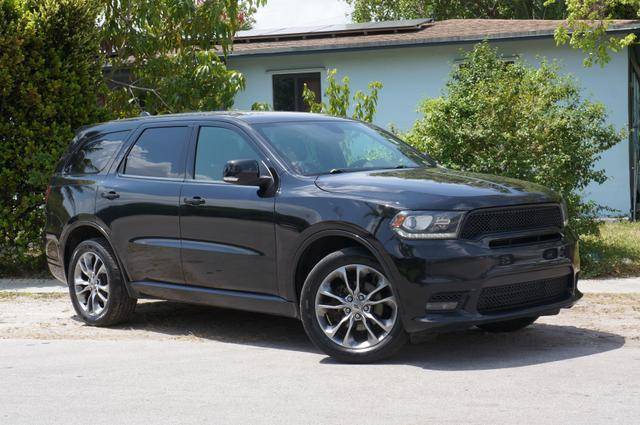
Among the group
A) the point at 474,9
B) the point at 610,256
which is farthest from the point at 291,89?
the point at 474,9

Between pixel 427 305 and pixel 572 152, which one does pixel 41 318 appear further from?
pixel 572 152

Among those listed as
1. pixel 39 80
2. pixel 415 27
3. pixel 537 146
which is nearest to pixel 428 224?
pixel 537 146

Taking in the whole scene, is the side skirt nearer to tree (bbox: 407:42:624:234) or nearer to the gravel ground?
the gravel ground

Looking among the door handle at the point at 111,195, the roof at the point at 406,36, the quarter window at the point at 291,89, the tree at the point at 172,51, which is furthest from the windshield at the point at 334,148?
the quarter window at the point at 291,89

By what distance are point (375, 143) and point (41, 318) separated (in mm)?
3762

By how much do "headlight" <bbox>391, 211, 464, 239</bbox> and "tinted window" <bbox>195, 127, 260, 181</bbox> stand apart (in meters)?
1.71

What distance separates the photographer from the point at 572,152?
Result: 40.0 feet

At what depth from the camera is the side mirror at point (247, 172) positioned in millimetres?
7906

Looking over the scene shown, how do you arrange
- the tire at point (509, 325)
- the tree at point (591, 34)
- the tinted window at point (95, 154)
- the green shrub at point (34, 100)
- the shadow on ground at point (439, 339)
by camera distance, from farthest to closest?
the tree at point (591, 34)
the green shrub at point (34, 100)
the tinted window at point (95, 154)
the tire at point (509, 325)
the shadow on ground at point (439, 339)

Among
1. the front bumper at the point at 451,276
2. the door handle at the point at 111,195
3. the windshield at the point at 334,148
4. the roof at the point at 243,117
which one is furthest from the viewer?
the door handle at the point at 111,195

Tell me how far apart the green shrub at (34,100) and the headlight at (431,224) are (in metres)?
6.83

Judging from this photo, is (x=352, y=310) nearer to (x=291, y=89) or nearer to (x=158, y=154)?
(x=158, y=154)

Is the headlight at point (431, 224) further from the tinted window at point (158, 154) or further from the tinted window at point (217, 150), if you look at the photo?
the tinted window at point (158, 154)

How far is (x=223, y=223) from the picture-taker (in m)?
8.20
